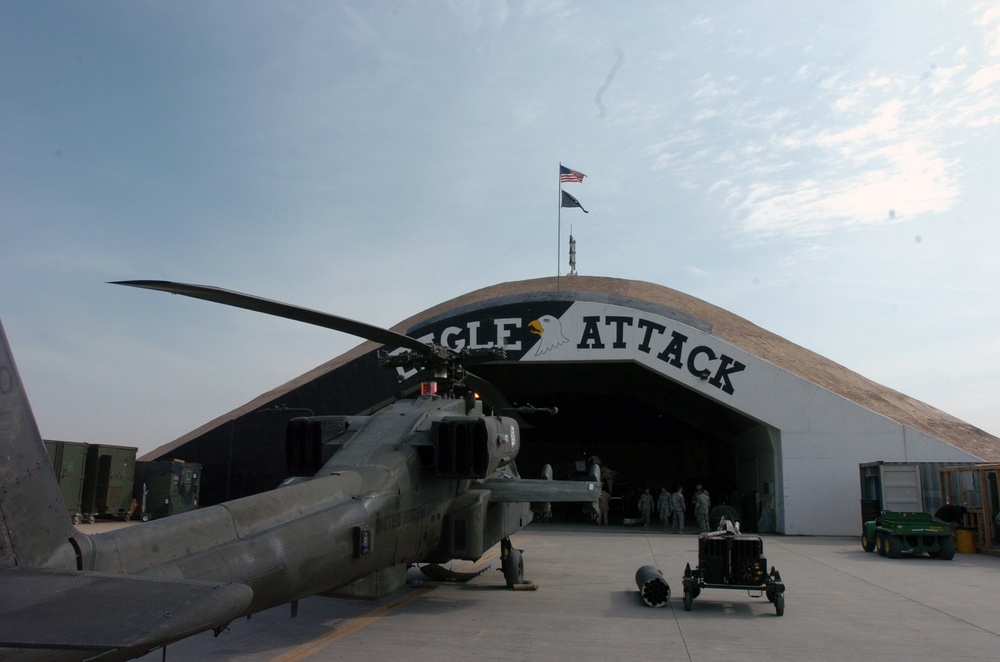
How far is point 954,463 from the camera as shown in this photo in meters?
22.9

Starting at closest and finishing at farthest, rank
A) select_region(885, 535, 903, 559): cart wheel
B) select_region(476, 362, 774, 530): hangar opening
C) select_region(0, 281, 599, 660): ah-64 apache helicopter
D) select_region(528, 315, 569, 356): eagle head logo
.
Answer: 1. select_region(0, 281, 599, 660): ah-64 apache helicopter
2. select_region(885, 535, 903, 559): cart wheel
3. select_region(528, 315, 569, 356): eagle head logo
4. select_region(476, 362, 774, 530): hangar opening

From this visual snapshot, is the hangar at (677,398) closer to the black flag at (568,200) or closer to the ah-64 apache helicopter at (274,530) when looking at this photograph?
the black flag at (568,200)

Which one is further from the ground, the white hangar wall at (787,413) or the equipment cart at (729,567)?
the white hangar wall at (787,413)

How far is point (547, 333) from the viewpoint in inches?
1037

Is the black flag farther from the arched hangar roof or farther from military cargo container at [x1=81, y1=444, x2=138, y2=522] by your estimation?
military cargo container at [x1=81, y1=444, x2=138, y2=522]

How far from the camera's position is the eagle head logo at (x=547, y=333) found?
86.1 feet

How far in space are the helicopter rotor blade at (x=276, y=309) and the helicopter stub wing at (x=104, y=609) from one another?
218 cm

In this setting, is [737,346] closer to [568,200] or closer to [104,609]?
[568,200]

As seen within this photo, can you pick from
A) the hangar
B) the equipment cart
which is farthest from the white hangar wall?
the equipment cart

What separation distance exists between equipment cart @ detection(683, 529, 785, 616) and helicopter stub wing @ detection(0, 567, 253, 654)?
832 cm

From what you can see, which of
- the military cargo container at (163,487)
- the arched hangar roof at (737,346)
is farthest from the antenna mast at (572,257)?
the military cargo container at (163,487)

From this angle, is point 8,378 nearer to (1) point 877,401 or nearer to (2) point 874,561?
(2) point 874,561

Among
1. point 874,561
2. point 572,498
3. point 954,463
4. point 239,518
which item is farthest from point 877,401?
point 239,518

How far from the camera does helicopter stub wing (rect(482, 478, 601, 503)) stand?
1219cm
